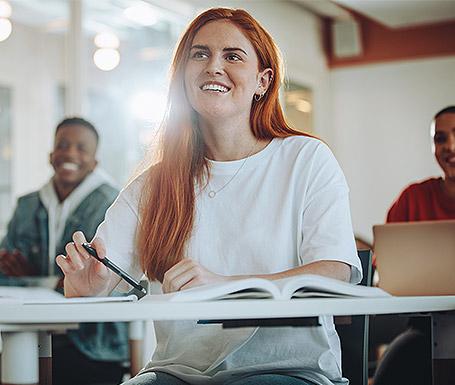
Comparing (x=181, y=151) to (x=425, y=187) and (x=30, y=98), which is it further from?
(x=30, y=98)

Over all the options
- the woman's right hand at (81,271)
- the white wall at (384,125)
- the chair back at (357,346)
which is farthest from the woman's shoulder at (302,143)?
the white wall at (384,125)

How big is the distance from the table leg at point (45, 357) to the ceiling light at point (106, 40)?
3980mm

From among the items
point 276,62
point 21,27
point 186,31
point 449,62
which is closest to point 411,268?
point 276,62

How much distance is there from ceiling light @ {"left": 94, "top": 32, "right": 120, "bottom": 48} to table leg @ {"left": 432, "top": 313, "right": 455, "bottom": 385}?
4.16m

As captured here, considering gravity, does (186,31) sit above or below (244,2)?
below

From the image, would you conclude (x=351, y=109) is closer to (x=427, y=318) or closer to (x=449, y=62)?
(x=449, y=62)

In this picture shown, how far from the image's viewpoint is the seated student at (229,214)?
1.55 metres

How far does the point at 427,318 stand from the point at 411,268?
305mm

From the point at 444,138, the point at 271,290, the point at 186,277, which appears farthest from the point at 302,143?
the point at 444,138

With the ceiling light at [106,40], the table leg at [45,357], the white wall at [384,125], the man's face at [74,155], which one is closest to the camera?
the table leg at [45,357]

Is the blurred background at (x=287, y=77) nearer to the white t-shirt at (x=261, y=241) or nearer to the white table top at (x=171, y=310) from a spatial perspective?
the white t-shirt at (x=261, y=241)

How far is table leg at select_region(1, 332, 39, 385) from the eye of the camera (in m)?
1.20

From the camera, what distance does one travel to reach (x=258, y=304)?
1161 mm

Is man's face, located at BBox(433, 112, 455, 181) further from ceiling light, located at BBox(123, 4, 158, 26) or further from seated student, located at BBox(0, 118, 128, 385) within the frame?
ceiling light, located at BBox(123, 4, 158, 26)
